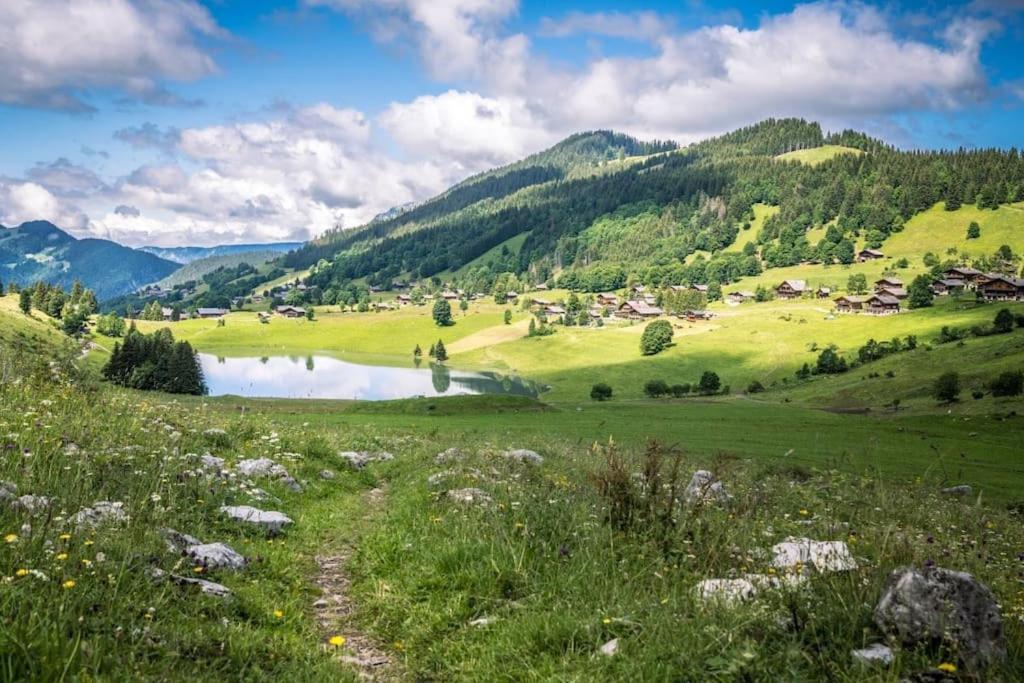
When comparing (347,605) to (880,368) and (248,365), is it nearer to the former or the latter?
(880,368)

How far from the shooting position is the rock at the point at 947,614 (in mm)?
4887

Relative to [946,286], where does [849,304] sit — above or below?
below

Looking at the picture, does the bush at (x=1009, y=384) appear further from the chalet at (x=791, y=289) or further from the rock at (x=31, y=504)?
the chalet at (x=791, y=289)

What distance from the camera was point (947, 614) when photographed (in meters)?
4.93

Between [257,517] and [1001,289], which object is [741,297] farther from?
[257,517]

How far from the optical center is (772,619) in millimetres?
5410

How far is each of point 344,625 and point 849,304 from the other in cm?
17002

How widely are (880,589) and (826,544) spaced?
4.92 ft

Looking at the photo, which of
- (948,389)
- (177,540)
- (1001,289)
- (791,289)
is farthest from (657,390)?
(791,289)

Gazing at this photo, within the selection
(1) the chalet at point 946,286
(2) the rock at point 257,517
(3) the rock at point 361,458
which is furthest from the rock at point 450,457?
(1) the chalet at point 946,286

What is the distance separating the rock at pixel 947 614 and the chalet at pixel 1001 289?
155169 mm

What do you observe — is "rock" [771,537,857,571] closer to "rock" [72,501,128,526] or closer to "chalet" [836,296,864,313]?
"rock" [72,501,128,526]

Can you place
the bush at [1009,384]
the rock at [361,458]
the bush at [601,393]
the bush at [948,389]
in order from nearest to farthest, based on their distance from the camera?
the rock at [361,458], the bush at [1009,384], the bush at [948,389], the bush at [601,393]

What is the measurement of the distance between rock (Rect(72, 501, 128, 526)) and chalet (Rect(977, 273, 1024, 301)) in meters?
159
